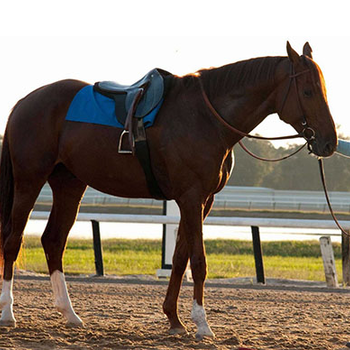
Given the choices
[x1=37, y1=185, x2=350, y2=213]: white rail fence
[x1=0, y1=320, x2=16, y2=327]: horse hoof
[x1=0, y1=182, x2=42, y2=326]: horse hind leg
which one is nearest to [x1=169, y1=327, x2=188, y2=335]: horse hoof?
[x1=0, y1=320, x2=16, y2=327]: horse hoof

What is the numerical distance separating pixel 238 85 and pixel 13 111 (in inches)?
78.2

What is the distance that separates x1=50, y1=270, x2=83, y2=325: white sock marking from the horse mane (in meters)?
1.93

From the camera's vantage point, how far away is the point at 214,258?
1518cm

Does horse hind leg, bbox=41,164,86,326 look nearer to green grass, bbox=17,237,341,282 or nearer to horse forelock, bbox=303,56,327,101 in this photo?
horse forelock, bbox=303,56,327,101

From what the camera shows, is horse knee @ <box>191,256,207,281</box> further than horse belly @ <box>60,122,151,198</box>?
No

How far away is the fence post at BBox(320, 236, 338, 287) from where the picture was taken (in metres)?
9.43

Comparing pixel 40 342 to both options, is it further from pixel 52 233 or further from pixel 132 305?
pixel 132 305

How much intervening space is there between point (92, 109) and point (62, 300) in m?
1.57

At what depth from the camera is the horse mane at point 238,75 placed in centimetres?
570

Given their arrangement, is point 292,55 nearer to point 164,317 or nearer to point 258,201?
point 164,317

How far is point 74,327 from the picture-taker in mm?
6094

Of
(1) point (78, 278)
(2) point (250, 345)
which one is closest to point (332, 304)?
(2) point (250, 345)

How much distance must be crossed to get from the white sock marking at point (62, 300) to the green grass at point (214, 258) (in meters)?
2.71

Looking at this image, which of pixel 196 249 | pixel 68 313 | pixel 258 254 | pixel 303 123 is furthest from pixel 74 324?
pixel 258 254
